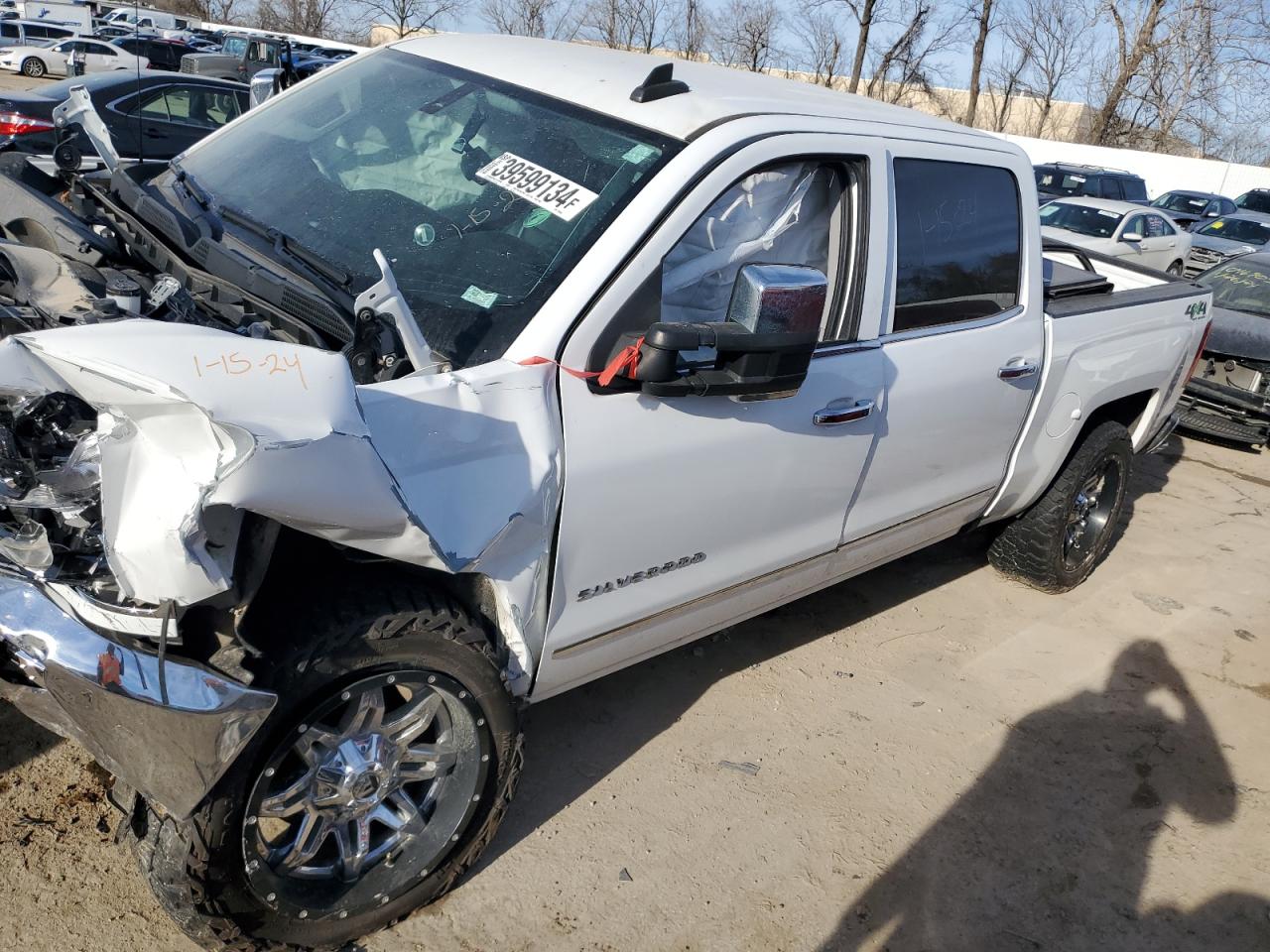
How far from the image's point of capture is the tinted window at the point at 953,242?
333cm

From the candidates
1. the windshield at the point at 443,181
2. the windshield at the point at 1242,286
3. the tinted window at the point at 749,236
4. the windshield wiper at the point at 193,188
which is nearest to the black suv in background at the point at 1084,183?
the windshield at the point at 1242,286

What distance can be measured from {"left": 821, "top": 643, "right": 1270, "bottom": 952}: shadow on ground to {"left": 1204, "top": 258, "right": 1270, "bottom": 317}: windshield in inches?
235

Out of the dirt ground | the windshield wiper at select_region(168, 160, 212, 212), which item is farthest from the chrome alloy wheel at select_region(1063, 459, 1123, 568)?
the windshield wiper at select_region(168, 160, 212, 212)

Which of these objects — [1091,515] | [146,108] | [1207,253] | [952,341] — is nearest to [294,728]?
[952,341]

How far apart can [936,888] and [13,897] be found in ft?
8.08

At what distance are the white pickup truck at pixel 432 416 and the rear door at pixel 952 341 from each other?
2 cm

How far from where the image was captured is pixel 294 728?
7.34 feet

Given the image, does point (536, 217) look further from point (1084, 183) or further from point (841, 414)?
point (1084, 183)

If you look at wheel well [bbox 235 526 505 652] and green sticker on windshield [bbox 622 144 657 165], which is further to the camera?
green sticker on windshield [bbox 622 144 657 165]

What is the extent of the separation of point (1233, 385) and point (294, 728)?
8.19 meters

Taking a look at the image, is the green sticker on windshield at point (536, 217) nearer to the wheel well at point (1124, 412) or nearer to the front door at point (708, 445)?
the front door at point (708, 445)

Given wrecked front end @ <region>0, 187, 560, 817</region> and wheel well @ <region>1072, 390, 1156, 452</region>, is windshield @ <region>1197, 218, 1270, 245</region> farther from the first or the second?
wrecked front end @ <region>0, 187, 560, 817</region>

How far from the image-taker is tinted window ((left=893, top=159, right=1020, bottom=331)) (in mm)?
3332

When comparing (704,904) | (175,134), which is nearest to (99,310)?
(704,904)
